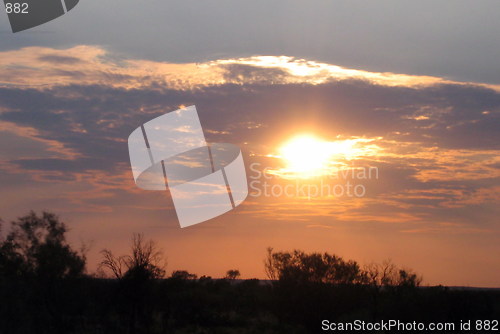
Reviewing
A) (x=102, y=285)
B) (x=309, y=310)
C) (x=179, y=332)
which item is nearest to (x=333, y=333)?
(x=309, y=310)

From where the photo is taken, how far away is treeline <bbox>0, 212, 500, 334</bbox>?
114ft

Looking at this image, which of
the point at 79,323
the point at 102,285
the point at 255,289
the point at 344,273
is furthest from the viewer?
the point at 255,289

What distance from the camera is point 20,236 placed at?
3831cm

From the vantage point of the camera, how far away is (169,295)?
4350 cm

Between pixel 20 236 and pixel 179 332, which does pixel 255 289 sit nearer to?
pixel 179 332

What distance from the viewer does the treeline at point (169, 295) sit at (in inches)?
1373

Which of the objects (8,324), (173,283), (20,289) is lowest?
(8,324)

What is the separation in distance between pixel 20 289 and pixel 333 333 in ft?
59.9

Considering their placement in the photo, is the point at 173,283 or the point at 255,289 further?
the point at 255,289

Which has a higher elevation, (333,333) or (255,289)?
(255,289)

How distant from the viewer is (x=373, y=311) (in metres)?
39.1

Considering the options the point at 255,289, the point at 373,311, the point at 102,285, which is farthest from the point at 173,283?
the point at 255,289

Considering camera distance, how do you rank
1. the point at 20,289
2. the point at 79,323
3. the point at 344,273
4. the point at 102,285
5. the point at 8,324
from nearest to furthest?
1. the point at 8,324
2. the point at 20,289
3. the point at 79,323
4. the point at 102,285
5. the point at 344,273

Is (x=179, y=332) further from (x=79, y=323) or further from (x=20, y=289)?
(x=20, y=289)
